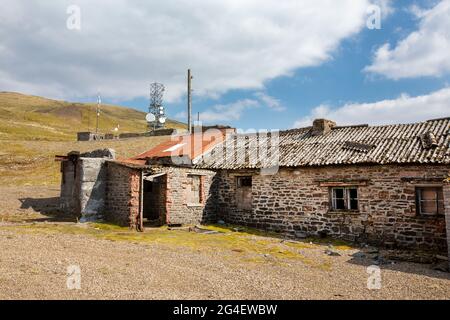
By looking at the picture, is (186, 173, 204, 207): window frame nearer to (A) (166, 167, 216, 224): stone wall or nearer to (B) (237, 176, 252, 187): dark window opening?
(A) (166, 167, 216, 224): stone wall

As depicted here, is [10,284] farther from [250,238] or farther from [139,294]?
[250,238]

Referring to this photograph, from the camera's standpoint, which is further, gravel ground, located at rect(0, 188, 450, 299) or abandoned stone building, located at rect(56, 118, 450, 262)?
abandoned stone building, located at rect(56, 118, 450, 262)

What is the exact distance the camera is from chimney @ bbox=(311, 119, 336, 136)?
19.4 metres

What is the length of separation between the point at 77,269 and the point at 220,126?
1901 cm

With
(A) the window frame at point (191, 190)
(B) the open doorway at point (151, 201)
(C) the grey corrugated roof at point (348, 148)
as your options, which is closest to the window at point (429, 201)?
(C) the grey corrugated roof at point (348, 148)

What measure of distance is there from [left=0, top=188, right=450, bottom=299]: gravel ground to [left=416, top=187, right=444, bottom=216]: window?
307 cm

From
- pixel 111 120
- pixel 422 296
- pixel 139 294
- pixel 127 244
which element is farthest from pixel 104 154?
pixel 111 120

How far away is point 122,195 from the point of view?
16156mm

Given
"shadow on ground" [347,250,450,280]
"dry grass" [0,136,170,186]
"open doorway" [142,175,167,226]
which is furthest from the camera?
"dry grass" [0,136,170,186]

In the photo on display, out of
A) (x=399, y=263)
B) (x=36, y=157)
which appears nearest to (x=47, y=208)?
(x=399, y=263)

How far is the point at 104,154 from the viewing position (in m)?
18.5

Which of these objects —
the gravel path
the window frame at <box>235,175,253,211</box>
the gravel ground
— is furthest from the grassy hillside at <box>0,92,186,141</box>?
the gravel path

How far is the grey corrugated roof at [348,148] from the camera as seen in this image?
1388 centimetres

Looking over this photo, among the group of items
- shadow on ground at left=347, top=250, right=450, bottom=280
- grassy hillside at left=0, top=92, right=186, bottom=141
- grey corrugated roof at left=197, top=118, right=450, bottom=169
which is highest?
grassy hillside at left=0, top=92, right=186, bottom=141
